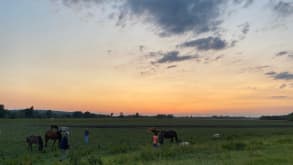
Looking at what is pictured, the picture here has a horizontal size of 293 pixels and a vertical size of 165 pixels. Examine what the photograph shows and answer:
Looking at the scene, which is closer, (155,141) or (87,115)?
(155,141)

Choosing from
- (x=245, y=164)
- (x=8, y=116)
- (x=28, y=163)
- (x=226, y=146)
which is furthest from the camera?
(x=8, y=116)

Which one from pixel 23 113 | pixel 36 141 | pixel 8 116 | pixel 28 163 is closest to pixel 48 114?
pixel 23 113

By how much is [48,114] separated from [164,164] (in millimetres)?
161653

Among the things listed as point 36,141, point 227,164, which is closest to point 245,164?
point 227,164

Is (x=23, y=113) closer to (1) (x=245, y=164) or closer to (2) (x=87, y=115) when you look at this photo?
(2) (x=87, y=115)

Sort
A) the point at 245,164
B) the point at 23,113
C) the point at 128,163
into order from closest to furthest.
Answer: the point at 245,164 < the point at 128,163 < the point at 23,113

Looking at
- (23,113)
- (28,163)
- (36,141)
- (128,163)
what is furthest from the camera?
(23,113)

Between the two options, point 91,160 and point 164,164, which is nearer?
point 164,164

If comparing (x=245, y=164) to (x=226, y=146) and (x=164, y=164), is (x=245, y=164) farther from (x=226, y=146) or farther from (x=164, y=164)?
(x=226, y=146)

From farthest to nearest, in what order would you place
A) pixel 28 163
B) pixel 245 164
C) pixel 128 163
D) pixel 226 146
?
pixel 226 146
pixel 28 163
pixel 128 163
pixel 245 164

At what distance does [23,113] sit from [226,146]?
15369 centimetres

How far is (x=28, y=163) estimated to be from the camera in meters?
18.8

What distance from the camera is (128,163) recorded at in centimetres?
1709

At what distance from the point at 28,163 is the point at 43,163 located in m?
1.54
